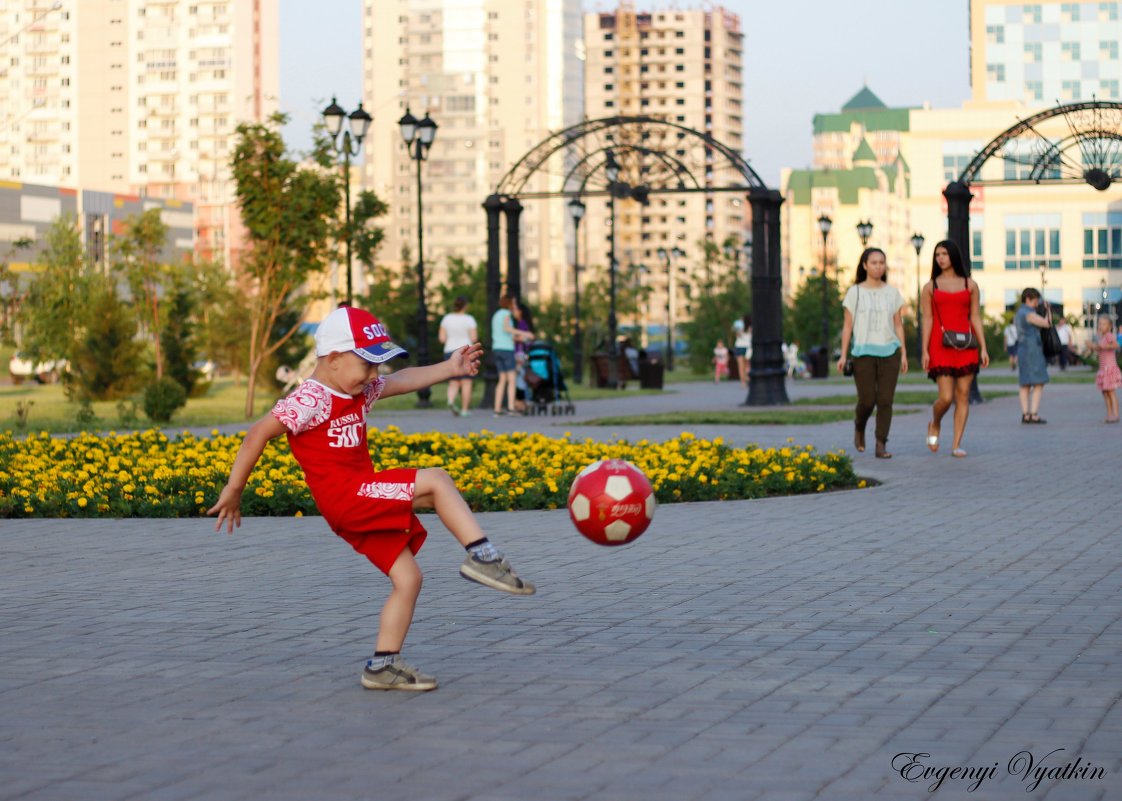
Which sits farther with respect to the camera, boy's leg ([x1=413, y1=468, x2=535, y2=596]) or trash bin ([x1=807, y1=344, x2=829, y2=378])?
trash bin ([x1=807, y1=344, x2=829, y2=378])

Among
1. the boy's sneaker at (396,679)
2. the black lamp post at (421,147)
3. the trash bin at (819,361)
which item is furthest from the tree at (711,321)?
the boy's sneaker at (396,679)

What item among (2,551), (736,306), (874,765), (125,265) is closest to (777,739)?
(874,765)

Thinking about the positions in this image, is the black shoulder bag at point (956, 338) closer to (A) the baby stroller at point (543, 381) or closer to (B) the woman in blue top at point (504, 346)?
(B) the woman in blue top at point (504, 346)

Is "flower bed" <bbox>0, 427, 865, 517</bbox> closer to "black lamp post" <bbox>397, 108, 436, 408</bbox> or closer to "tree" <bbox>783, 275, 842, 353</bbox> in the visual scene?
"black lamp post" <bbox>397, 108, 436, 408</bbox>

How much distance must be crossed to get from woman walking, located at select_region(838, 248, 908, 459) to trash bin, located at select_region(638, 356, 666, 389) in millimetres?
24922

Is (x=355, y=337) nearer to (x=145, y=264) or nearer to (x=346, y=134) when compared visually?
(x=346, y=134)

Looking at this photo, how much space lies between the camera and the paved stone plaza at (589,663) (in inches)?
197

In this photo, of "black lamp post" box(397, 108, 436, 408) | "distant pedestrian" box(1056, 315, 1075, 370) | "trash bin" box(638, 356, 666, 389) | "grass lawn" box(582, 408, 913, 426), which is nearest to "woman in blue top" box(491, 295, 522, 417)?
"grass lawn" box(582, 408, 913, 426)

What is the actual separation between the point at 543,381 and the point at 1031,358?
315 inches

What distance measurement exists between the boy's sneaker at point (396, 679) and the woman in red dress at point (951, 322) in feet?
35.7

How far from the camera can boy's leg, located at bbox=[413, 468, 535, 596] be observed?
20.6ft

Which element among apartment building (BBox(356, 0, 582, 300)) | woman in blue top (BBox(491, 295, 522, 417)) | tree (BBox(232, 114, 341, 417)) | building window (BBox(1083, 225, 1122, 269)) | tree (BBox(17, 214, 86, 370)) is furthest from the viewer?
apartment building (BBox(356, 0, 582, 300))

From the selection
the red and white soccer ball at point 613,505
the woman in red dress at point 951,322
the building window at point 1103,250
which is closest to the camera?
the red and white soccer ball at point 613,505

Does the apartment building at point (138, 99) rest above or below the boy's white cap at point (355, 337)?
above
